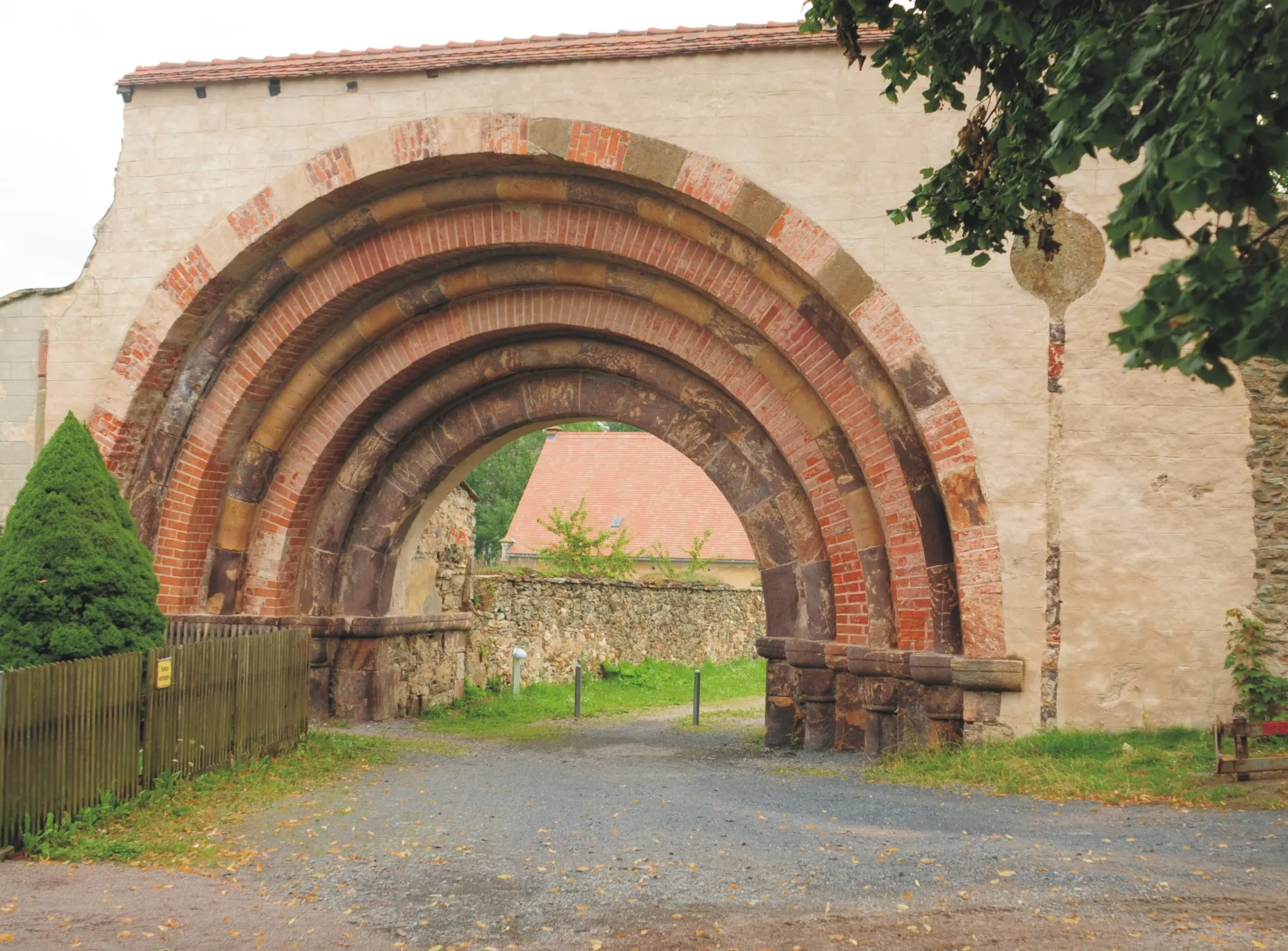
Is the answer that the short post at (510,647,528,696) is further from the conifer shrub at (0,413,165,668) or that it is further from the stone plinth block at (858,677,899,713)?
the conifer shrub at (0,413,165,668)

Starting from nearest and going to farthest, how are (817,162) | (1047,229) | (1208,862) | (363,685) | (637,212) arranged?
(1047,229) < (1208,862) < (817,162) < (637,212) < (363,685)

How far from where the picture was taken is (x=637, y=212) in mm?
9992

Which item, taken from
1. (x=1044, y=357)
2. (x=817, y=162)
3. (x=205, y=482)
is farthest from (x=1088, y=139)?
(x=205, y=482)

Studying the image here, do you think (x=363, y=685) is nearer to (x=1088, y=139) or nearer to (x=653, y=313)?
(x=653, y=313)

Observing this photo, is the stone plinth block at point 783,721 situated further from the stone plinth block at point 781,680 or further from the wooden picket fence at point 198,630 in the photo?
the wooden picket fence at point 198,630

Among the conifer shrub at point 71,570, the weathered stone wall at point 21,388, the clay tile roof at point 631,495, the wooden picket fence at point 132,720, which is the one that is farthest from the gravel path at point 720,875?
the clay tile roof at point 631,495

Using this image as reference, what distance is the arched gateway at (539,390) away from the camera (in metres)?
9.19

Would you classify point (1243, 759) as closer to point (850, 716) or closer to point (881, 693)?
point (881, 693)

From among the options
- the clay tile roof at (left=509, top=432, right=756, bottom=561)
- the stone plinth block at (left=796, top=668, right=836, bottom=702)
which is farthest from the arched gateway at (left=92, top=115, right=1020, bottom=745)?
the clay tile roof at (left=509, top=432, right=756, bottom=561)

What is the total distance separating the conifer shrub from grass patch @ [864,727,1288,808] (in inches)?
192

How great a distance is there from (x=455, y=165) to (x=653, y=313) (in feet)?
6.91

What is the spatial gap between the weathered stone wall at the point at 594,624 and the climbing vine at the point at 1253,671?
9.52 meters

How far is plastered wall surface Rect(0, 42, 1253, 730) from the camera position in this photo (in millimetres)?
8320

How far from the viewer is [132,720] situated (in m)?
6.67
